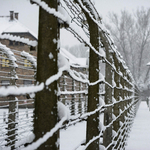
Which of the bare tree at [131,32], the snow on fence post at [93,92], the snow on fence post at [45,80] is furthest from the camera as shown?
the bare tree at [131,32]

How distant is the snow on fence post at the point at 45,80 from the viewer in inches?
36.2

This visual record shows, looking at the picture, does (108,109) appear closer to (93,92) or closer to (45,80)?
(93,92)

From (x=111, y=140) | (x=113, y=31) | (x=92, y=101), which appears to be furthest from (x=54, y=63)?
(x=113, y=31)

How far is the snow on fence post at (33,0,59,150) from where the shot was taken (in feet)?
3.01

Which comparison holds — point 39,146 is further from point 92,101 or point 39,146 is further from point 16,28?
point 16,28

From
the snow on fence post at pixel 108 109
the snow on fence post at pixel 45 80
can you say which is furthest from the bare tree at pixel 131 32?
the snow on fence post at pixel 45 80

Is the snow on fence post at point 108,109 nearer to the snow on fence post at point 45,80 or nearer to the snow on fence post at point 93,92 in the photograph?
the snow on fence post at point 93,92

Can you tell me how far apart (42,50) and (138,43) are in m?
Answer: 34.9

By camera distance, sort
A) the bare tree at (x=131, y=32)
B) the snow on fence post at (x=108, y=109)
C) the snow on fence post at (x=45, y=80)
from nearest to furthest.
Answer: the snow on fence post at (x=45, y=80), the snow on fence post at (x=108, y=109), the bare tree at (x=131, y=32)

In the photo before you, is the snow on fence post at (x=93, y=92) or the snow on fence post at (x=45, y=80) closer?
the snow on fence post at (x=45, y=80)

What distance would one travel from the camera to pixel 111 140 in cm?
252

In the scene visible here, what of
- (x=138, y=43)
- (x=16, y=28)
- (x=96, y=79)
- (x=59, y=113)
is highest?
(x=138, y=43)

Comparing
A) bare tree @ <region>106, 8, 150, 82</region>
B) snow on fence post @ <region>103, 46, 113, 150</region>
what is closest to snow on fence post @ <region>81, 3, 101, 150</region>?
snow on fence post @ <region>103, 46, 113, 150</region>

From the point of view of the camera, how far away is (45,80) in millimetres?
930
